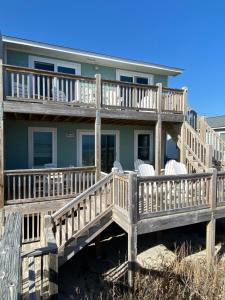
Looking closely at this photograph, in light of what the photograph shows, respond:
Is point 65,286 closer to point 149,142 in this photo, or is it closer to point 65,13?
point 149,142

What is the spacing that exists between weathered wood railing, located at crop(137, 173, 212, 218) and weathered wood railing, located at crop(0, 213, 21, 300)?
422cm

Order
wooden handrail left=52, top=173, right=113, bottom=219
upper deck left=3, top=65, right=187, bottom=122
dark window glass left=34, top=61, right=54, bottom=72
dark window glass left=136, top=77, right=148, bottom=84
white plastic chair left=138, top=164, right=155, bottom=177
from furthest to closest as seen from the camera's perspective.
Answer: dark window glass left=136, top=77, right=148, bottom=84, dark window glass left=34, top=61, right=54, bottom=72, white plastic chair left=138, top=164, right=155, bottom=177, upper deck left=3, top=65, right=187, bottom=122, wooden handrail left=52, top=173, right=113, bottom=219

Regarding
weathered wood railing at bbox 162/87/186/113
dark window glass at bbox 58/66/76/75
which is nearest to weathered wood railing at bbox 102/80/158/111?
weathered wood railing at bbox 162/87/186/113

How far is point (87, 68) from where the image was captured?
35.2 feet

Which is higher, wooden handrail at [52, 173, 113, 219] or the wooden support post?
the wooden support post

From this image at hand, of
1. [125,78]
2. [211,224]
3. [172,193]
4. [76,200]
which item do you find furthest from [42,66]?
[211,224]

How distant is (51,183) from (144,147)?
5875 millimetres

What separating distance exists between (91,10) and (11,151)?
9.94m

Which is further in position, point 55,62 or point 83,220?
point 55,62

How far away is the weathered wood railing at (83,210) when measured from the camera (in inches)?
220

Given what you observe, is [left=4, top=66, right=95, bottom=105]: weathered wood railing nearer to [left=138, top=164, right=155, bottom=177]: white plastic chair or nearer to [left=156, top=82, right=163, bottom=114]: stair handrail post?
[left=156, top=82, right=163, bottom=114]: stair handrail post

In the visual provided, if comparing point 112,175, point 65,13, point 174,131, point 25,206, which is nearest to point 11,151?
point 25,206

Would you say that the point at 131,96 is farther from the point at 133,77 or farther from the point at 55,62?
the point at 55,62

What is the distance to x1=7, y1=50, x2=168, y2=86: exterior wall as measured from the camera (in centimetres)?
922
